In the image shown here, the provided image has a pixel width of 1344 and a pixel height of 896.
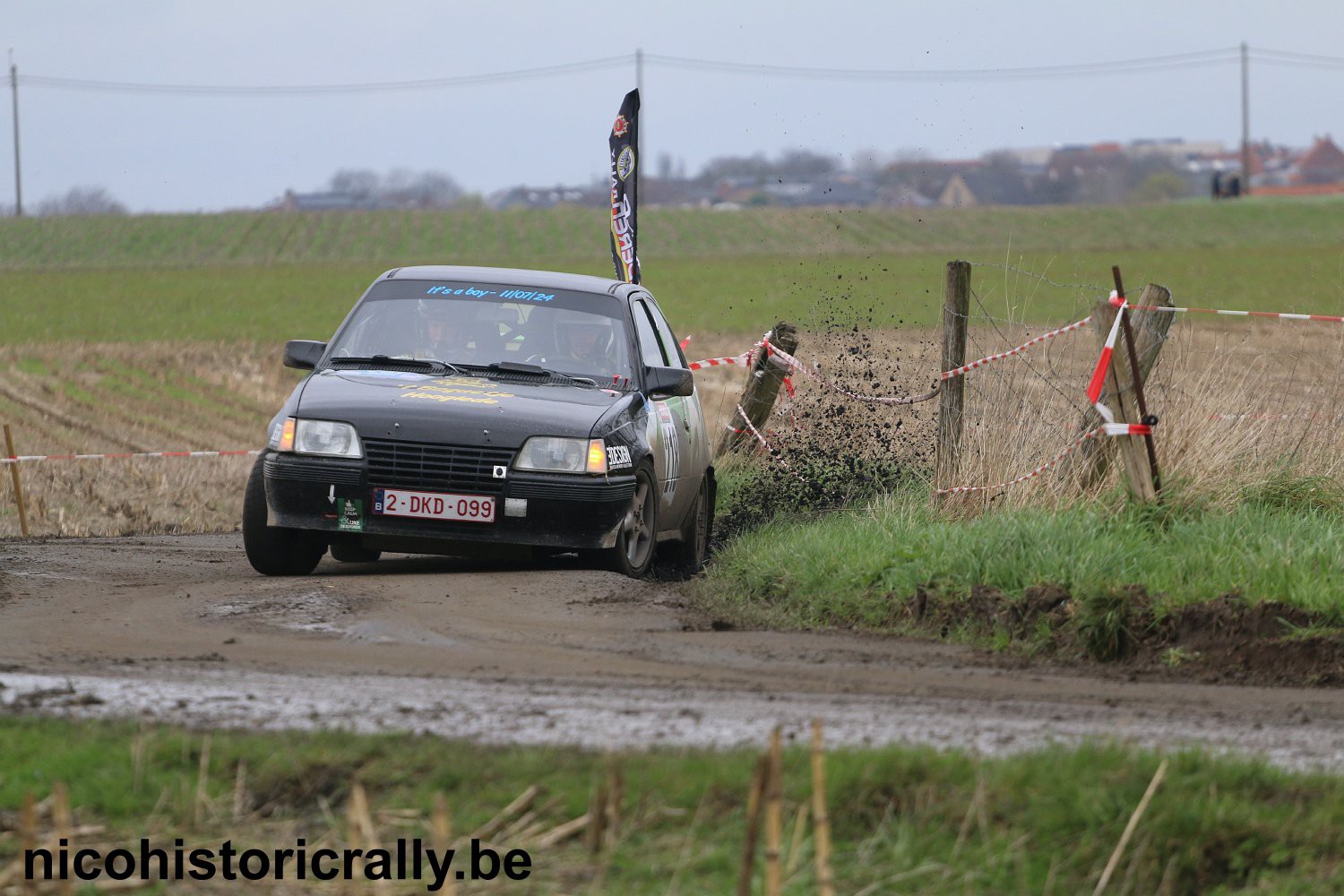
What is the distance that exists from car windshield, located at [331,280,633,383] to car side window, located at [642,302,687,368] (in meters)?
0.83

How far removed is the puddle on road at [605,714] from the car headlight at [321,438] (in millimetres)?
2811

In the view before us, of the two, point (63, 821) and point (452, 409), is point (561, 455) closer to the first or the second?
point (452, 409)

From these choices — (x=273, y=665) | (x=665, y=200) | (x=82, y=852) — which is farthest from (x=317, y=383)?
(x=665, y=200)

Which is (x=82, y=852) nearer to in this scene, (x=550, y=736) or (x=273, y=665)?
(x=550, y=736)

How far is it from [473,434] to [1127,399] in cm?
349

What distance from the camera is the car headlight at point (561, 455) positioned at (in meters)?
8.88

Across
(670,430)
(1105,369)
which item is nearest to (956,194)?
(670,430)

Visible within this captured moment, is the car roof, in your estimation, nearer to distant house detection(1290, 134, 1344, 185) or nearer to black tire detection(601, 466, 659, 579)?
black tire detection(601, 466, 659, 579)

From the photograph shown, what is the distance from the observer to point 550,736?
5172 mm

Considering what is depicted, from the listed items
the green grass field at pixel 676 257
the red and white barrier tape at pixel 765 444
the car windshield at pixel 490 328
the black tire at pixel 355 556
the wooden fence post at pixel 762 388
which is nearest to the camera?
the car windshield at pixel 490 328

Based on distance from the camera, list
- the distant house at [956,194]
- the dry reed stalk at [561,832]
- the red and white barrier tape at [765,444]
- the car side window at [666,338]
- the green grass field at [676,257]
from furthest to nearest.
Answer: the distant house at [956,194] < the green grass field at [676,257] < the red and white barrier tape at [765,444] < the car side window at [666,338] < the dry reed stalk at [561,832]

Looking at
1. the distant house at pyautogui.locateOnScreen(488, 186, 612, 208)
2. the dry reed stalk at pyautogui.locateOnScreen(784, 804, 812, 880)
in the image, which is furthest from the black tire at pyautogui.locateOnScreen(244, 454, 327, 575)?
the distant house at pyautogui.locateOnScreen(488, 186, 612, 208)

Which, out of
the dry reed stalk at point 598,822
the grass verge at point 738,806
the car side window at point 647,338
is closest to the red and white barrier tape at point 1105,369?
the car side window at point 647,338

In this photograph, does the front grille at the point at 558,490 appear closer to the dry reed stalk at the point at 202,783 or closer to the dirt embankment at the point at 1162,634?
the dirt embankment at the point at 1162,634
